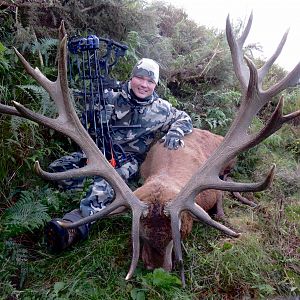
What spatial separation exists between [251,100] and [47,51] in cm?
249

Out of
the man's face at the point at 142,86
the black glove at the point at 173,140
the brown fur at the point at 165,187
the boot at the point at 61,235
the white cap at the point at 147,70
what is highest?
the white cap at the point at 147,70

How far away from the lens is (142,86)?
4.80 metres

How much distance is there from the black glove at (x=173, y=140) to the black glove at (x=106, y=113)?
25.3 inches

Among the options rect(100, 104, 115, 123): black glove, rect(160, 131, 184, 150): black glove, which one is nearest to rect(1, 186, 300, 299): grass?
rect(160, 131, 184, 150): black glove

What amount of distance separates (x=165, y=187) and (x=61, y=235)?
3.11 feet

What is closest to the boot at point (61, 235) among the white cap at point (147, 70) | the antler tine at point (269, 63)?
the white cap at point (147, 70)

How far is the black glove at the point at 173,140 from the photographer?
4.62 m

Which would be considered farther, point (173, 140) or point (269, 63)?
point (173, 140)

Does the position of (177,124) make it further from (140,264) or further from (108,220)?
(140,264)

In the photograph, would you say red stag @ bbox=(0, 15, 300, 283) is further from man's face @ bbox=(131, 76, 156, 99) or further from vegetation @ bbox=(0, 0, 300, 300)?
man's face @ bbox=(131, 76, 156, 99)

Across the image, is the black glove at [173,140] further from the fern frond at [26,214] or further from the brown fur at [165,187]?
the fern frond at [26,214]

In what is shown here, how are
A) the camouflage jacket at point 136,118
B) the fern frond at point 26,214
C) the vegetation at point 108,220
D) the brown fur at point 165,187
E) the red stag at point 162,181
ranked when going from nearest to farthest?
the red stag at point 162,181, the brown fur at point 165,187, the vegetation at point 108,220, the fern frond at point 26,214, the camouflage jacket at point 136,118

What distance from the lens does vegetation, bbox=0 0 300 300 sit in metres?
3.64

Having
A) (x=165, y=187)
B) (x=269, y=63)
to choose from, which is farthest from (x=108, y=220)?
(x=269, y=63)
